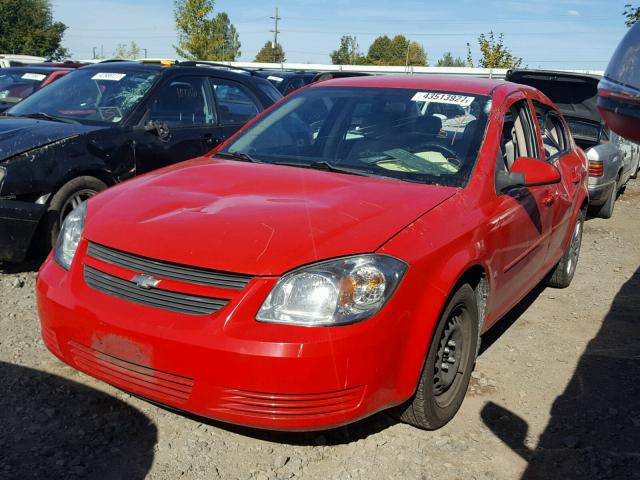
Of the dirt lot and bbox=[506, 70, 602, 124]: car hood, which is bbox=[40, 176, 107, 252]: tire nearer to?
the dirt lot

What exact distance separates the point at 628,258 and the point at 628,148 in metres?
3.88

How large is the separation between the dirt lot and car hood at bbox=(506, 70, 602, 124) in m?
5.44

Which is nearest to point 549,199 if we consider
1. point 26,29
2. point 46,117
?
point 46,117

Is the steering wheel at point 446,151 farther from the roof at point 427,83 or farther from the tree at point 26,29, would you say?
the tree at point 26,29

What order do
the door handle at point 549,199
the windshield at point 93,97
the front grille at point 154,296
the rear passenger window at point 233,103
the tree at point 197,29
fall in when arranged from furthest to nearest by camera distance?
the tree at point 197,29 → the rear passenger window at point 233,103 → the windshield at point 93,97 → the door handle at point 549,199 → the front grille at point 154,296

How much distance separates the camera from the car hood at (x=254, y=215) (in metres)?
2.68

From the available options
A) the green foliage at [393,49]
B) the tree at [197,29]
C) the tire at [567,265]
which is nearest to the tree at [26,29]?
the tree at [197,29]

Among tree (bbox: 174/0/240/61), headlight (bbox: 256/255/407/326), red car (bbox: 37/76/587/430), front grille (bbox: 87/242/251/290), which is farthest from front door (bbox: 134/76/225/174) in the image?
tree (bbox: 174/0/240/61)

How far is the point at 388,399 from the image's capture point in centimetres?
275

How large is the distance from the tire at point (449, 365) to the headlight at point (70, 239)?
1715mm

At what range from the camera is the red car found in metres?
2.55

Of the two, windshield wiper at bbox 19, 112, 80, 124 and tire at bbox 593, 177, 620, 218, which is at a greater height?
windshield wiper at bbox 19, 112, 80, 124

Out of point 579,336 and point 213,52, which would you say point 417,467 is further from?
point 213,52

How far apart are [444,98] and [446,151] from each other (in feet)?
1.48
